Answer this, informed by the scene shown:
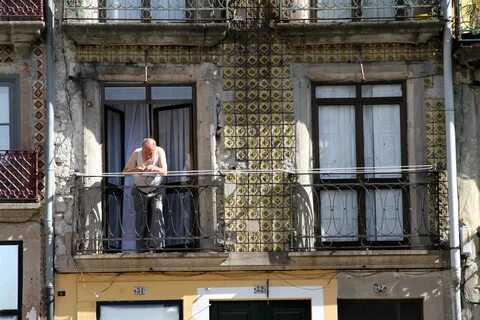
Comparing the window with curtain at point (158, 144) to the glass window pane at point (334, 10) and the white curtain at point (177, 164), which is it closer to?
the white curtain at point (177, 164)

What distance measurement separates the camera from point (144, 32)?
59.2 feet

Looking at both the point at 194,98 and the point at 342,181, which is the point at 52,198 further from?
the point at 342,181

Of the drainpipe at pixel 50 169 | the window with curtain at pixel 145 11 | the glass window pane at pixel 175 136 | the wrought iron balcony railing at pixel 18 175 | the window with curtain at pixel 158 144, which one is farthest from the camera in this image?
the window with curtain at pixel 145 11

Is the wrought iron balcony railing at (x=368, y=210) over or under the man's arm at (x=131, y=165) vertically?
under

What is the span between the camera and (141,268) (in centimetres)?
1775

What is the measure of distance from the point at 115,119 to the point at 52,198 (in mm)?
1600

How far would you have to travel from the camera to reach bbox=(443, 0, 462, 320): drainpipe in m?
17.8

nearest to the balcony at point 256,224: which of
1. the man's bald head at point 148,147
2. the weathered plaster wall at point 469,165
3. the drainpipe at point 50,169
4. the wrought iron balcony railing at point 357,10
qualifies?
the drainpipe at point 50,169

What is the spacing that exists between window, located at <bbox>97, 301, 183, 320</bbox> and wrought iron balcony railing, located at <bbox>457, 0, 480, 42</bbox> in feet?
18.3

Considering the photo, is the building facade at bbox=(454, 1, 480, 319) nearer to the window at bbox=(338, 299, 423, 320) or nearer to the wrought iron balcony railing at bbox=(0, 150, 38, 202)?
the window at bbox=(338, 299, 423, 320)

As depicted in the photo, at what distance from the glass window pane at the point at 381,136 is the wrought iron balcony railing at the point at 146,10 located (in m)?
2.59

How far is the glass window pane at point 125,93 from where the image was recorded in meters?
18.4

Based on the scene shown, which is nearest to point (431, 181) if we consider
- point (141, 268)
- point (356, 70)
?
point (356, 70)

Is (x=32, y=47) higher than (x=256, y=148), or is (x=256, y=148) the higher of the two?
(x=32, y=47)
